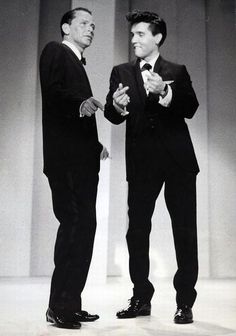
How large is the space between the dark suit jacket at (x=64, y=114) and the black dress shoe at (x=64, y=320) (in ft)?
2.02

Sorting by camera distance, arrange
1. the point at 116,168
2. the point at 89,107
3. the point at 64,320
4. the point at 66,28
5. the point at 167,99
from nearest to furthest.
Result: the point at 64,320 → the point at 89,107 → the point at 167,99 → the point at 66,28 → the point at 116,168

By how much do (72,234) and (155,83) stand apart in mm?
762

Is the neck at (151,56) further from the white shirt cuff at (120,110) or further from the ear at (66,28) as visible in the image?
the ear at (66,28)

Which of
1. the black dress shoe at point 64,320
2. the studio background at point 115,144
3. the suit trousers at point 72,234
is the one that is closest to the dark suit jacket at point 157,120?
the suit trousers at point 72,234

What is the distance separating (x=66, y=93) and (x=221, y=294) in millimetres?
1658

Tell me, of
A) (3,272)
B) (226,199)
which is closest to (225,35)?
(226,199)

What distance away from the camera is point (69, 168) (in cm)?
201

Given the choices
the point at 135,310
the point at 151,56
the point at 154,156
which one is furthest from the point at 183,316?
the point at 151,56

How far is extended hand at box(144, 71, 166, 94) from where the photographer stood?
6.63ft

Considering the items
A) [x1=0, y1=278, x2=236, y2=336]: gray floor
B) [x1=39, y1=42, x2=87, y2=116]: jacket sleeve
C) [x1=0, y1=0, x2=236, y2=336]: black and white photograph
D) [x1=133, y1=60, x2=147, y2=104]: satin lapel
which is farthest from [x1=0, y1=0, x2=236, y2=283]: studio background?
[x1=39, y1=42, x2=87, y2=116]: jacket sleeve

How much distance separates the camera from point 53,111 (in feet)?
6.75

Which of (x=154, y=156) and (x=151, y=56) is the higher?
(x=151, y=56)

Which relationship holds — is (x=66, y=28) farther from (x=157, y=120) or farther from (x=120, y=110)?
(x=157, y=120)

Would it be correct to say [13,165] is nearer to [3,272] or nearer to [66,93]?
[3,272]
